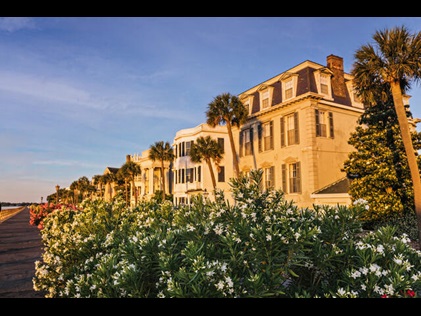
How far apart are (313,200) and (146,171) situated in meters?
44.2

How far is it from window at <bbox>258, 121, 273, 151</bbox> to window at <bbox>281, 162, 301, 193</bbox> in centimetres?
309

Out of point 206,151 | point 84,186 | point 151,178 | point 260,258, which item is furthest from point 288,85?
point 84,186

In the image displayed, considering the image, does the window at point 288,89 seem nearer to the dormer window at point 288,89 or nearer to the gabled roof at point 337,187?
the dormer window at point 288,89

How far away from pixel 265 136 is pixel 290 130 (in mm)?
3409


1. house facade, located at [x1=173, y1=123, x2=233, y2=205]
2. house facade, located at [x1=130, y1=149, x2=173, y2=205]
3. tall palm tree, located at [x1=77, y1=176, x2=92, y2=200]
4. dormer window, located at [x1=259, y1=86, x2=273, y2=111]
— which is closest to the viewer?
dormer window, located at [x1=259, y1=86, x2=273, y2=111]

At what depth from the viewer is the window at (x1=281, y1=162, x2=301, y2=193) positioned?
2650cm

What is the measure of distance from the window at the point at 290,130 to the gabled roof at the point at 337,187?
178 inches

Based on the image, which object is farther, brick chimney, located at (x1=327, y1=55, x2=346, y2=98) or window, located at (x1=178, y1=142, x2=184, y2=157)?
window, located at (x1=178, y1=142, x2=184, y2=157)

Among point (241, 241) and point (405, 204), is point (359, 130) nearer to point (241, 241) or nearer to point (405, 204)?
point (405, 204)

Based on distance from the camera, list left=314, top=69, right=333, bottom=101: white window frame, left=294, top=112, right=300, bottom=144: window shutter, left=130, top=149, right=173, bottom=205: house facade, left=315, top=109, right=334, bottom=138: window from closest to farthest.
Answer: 1. left=315, top=109, right=334, bottom=138: window
2. left=294, top=112, right=300, bottom=144: window shutter
3. left=314, top=69, right=333, bottom=101: white window frame
4. left=130, top=149, right=173, bottom=205: house facade

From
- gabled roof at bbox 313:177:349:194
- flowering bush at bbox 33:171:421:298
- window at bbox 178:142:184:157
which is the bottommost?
flowering bush at bbox 33:171:421:298

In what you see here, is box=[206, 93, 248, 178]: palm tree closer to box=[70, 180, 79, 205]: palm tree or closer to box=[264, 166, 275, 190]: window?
box=[264, 166, 275, 190]: window

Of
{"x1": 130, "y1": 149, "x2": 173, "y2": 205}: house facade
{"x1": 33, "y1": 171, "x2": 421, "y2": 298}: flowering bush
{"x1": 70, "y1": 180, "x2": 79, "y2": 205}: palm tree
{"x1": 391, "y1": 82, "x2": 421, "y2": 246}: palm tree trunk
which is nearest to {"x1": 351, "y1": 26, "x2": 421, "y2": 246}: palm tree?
{"x1": 391, "y1": 82, "x2": 421, "y2": 246}: palm tree trunk
